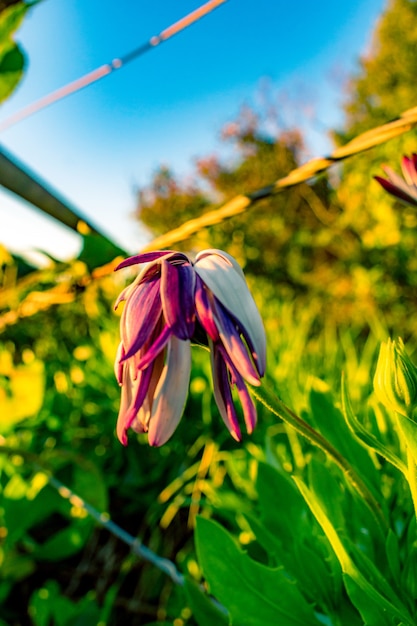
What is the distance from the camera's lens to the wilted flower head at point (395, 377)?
1.08 ft

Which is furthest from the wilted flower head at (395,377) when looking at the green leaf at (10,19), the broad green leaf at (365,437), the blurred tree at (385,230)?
the blurred tree at (385,230)

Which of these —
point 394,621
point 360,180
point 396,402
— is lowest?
point 360,180

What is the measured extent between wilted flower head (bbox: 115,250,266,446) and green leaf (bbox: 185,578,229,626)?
27 centimetres

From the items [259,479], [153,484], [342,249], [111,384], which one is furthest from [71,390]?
[342,249]

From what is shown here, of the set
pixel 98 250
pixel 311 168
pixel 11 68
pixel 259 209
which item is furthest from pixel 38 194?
pixel 259 209

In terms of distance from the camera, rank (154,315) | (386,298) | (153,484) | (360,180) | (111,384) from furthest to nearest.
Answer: (360,180), (386,298), (111,384), (153,484), (154,315)

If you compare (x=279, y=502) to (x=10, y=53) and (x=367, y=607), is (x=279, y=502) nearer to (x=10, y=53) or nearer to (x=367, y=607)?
(x=367, y=607)

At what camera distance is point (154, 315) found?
284 millimetres

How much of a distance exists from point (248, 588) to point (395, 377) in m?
0.23

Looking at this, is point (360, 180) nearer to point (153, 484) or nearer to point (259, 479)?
point (153, 484)

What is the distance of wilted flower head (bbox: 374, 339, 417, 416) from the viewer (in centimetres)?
33

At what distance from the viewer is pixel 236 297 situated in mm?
264

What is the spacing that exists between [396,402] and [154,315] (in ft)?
0.57

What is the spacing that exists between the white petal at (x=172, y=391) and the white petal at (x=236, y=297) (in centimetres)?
3
